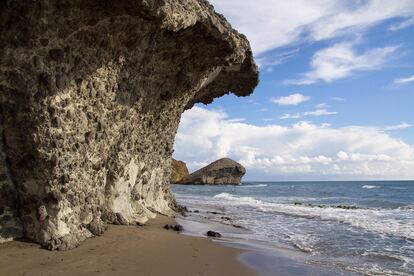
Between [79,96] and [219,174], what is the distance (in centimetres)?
7199

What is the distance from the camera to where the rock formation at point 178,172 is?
78438 mm

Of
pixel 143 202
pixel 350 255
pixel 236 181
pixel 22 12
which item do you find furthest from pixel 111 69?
pixel 236 181

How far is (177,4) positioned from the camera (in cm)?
820

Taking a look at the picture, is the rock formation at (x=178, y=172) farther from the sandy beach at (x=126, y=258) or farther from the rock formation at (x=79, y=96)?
the sandy beach at (x=126, y=258)

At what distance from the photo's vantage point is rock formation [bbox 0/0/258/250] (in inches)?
261

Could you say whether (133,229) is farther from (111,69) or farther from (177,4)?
(177,4)

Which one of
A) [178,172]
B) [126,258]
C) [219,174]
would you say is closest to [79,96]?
[126,258]

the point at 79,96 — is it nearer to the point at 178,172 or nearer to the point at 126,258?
the point at 126,258

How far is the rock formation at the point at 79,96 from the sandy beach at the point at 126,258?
363 millimetres

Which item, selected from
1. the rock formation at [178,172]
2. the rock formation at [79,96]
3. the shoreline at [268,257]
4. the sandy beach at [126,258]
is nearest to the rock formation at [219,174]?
the rock formation at [178,172]

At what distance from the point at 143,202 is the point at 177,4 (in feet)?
19.7

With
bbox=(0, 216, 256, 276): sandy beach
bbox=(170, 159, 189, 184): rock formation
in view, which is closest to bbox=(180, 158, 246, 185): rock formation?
bbox=(170, 159, 189, 184): rock formation

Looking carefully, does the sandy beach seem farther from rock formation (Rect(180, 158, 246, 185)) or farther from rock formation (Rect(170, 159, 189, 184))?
rock formation (Rect(170, 159, 189, 184))

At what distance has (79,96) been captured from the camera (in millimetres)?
7609
